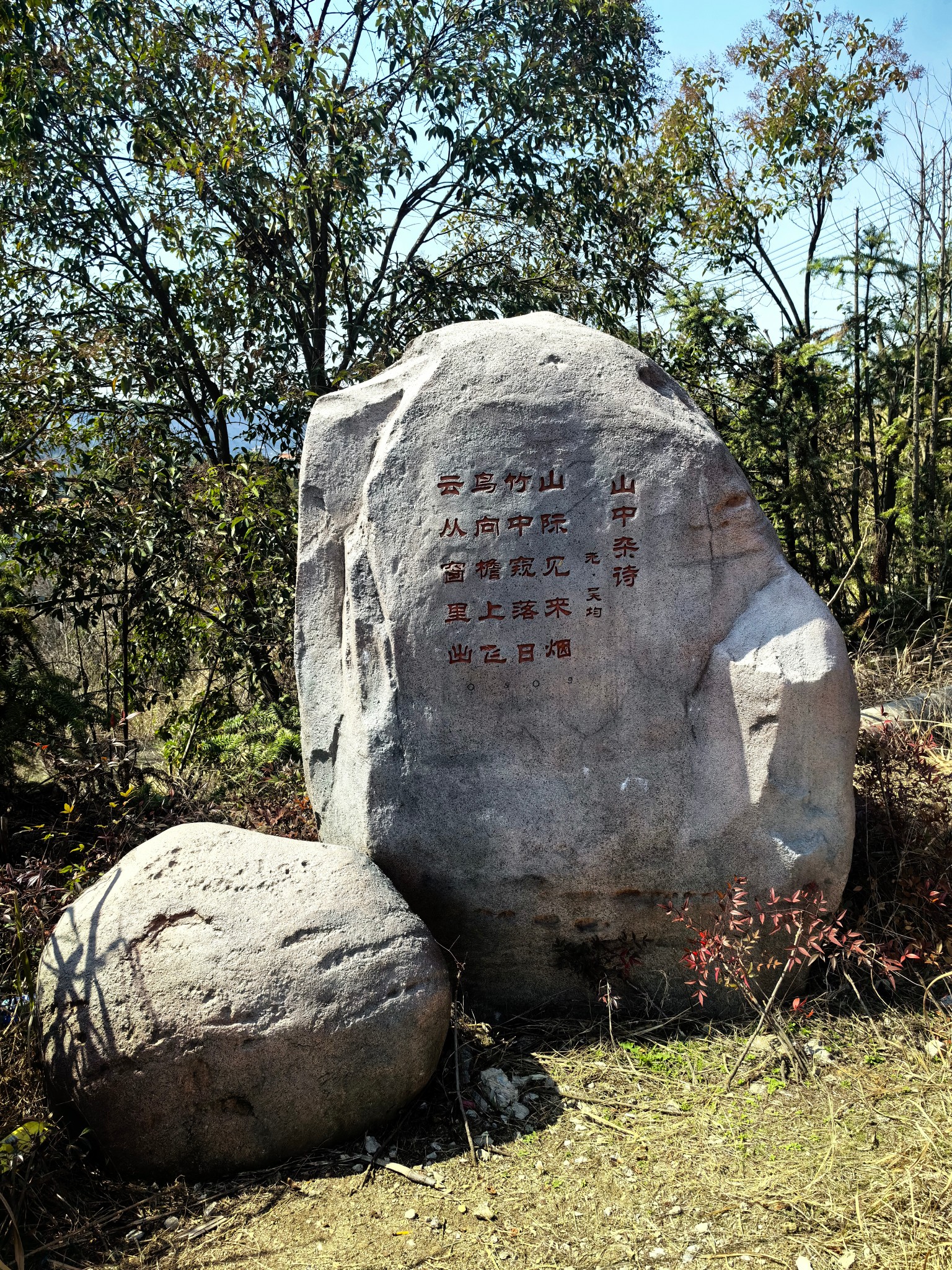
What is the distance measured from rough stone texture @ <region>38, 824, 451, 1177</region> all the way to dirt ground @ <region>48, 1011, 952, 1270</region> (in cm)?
14

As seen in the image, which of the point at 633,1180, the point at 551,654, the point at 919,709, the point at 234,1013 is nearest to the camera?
the point at 633,1180

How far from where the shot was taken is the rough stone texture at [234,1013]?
2.73 m

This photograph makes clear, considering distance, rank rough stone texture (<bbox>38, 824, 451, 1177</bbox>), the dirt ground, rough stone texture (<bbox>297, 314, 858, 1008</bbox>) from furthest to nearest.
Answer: rough stone texture (<bbox>297, 314, 858, 1008</bbox>)
rough stone texture (<bbox>38, 824, 451, 1177</bbox>)
the dirt ground

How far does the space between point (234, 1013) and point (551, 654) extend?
1.49m

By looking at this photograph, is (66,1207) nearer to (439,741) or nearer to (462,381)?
(439,741)

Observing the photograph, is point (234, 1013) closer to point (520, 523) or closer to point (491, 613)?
point (491, 613)

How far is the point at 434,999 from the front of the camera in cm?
289

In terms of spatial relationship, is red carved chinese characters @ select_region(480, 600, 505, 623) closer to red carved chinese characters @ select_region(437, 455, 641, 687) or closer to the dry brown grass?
red carved chinese characters @ select_region(437, 455, 641, 687)

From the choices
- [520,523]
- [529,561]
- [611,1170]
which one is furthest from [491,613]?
[611,1170]

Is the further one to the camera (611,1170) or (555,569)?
(555,569)

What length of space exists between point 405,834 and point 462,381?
1558mm

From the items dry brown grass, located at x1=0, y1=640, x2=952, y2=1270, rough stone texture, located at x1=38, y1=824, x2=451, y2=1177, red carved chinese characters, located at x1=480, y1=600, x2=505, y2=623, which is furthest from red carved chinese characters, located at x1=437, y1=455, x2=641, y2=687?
dry brown grass, located at x1=0, y1=640, x2=952, y2=1270

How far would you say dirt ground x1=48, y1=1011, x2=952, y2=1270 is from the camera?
2402 millimetres

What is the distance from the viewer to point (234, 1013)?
275 centimetres
